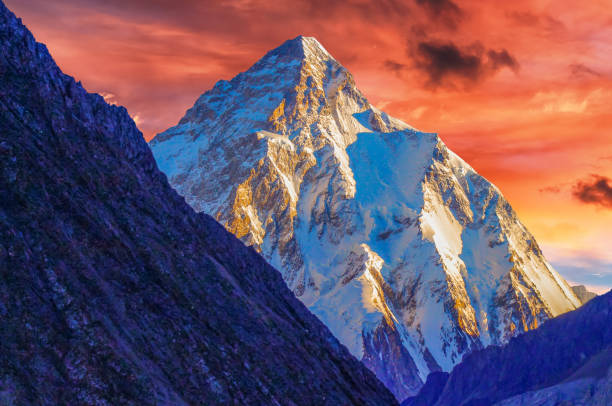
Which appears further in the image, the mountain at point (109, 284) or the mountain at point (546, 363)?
the mountain at point (546, 363)

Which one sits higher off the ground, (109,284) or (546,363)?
(109,284)

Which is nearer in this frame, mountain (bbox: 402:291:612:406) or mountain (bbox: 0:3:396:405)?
mountain (bbox: 0:3:396:405)

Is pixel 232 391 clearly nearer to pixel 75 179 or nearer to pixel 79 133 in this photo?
pixel 75 179

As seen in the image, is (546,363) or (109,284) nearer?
(109,284)

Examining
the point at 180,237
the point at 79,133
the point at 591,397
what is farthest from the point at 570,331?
the point at 79,133
